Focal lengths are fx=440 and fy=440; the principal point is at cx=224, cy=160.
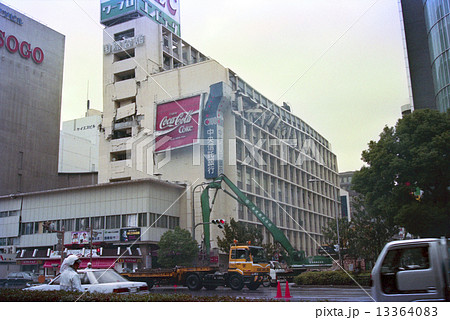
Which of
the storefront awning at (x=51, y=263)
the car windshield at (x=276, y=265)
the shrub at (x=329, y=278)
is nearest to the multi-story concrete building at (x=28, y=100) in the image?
the storefront awning at (x=51, y=263)

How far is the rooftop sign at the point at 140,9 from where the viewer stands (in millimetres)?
27516

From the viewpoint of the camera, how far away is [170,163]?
19.6 metres

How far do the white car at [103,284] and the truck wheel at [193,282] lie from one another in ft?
20.6

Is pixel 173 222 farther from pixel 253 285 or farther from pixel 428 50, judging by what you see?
pixel 428 50

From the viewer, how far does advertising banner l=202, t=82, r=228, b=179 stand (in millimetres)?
15805

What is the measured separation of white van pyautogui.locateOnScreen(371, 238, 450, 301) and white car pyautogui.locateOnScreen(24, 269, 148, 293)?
3809mm

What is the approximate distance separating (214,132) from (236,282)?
5.68 meters

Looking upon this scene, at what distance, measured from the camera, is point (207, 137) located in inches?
661

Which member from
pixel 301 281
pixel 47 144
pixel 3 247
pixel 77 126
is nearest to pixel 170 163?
pixel 47 144

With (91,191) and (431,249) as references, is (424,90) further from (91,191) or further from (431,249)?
(431,249)

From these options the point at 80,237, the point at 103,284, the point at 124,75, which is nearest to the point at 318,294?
the point at 103,284

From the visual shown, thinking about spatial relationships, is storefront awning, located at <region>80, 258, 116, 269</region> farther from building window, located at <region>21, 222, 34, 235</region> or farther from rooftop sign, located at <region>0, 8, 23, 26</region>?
rooftop sign, located at <region>0, 8, 23, 26</region>

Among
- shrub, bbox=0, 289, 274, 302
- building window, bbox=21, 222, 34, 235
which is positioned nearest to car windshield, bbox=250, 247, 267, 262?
shrub, bbox=0, 289, 274, 302

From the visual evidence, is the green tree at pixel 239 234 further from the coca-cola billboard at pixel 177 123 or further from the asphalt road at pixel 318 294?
the coca-cola billboard at pixel 177 123
